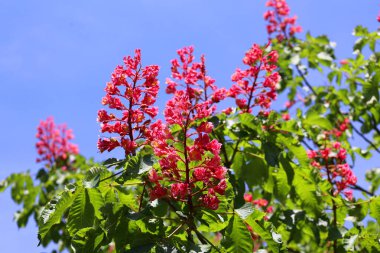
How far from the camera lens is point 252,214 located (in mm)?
2838

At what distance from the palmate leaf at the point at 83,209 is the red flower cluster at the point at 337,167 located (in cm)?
269

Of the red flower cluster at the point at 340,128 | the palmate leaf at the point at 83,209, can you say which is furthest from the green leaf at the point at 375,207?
the red flower cluster at the point at 340,128

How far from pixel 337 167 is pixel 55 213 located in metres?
3.02

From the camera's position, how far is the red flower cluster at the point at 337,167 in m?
4.92

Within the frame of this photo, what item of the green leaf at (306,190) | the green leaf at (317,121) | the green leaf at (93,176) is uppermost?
the green leaf at (317,121)

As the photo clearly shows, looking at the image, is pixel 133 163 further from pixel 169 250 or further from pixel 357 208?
pixel 357 208

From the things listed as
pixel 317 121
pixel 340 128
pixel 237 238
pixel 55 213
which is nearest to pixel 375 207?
pixel 317 121

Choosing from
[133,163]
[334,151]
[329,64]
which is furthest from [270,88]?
[329,64]

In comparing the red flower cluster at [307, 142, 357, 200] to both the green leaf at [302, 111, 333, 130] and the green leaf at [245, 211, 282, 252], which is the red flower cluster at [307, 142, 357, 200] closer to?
the green leaf at [302, 111, 333, 130]

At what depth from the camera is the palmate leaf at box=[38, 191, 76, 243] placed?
9.45 ft

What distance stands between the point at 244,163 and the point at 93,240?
5.64ft

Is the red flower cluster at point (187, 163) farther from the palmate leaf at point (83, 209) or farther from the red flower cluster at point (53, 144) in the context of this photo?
the red flower cluster at point (53, 144)

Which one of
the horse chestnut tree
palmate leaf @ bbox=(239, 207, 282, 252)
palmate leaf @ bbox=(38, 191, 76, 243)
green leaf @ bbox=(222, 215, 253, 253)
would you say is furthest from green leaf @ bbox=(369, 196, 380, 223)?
palmate leaf @ bbox=(38, 191, 76, 243)

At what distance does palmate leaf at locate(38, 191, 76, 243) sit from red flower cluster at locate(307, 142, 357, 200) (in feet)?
9.12
